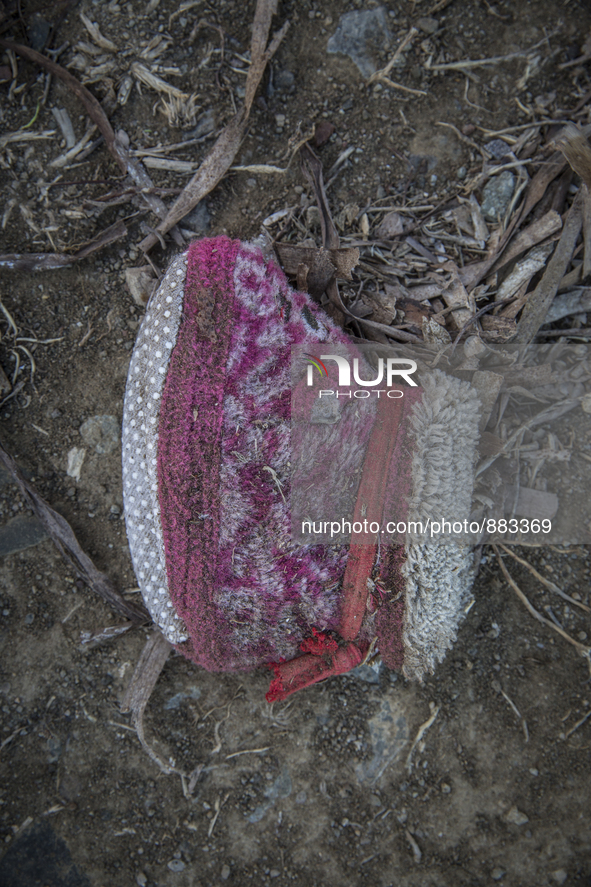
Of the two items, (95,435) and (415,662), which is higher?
(95,435)

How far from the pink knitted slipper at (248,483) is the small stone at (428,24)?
1.02 meters

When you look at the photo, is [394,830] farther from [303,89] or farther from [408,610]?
[303,89]

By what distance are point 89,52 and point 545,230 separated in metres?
1.56

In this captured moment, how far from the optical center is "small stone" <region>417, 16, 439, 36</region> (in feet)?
5.28

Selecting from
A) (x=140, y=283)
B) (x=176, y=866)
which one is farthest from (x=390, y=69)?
(x=176, y=866)

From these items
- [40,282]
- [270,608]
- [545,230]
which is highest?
[545,230]

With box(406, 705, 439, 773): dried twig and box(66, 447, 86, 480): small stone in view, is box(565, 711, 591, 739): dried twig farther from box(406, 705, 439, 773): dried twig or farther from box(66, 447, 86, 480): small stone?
box(66, 447, 86, 480): small stone

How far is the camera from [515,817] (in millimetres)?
1661

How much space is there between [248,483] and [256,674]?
0.84 m

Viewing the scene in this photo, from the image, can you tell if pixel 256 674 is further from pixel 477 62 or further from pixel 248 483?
pixel 477 62

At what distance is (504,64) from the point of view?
1628 mm

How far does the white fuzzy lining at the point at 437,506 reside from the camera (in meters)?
1.24

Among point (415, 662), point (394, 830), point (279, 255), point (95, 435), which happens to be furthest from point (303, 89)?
point (394, 830)

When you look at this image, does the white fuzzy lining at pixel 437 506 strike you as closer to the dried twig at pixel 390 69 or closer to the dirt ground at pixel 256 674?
the dirt ground at pixel 256 674
